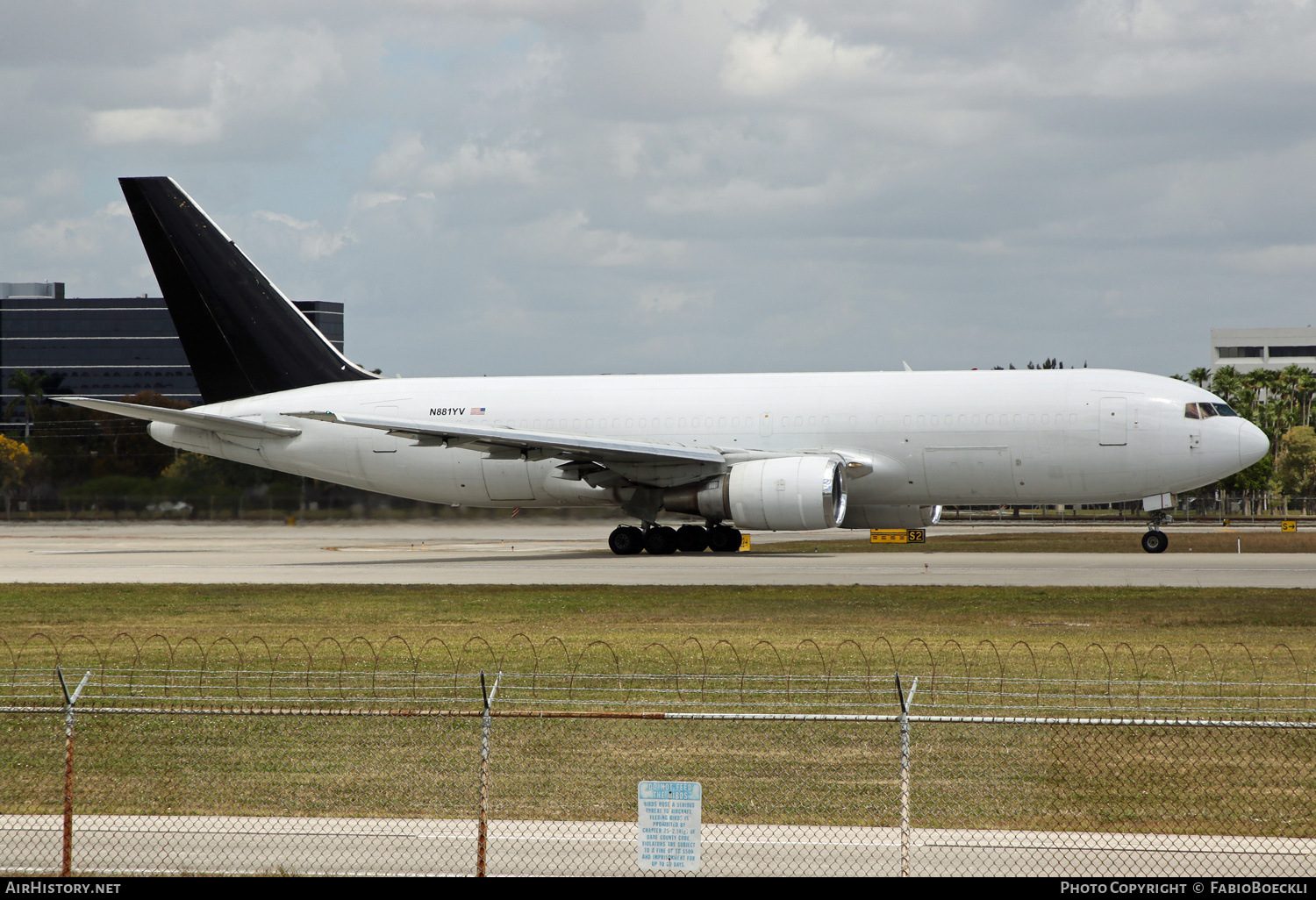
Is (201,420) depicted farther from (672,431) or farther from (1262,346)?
(1262,346)

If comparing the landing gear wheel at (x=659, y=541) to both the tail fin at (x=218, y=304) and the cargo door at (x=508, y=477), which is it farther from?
the tail fin at (x=218, y=304)

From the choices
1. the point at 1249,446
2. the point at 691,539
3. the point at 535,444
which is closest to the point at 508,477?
the point at 535,444

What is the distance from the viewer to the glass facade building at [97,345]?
15938 cm

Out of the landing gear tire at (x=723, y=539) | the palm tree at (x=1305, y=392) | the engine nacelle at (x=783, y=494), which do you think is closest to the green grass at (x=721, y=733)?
the engine nacelle at (x=783, y=494)

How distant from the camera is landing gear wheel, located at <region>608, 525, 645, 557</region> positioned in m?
36.1

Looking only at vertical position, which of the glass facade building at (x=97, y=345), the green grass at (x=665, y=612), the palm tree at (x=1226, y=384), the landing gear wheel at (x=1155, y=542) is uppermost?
the glass facade building at (x=97, y=345)

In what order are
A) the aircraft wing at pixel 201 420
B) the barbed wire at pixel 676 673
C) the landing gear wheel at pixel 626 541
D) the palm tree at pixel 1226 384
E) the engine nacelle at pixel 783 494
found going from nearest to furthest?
the barbed wire at pixel 676 673
the engine nacelle at pixel 783 494
the aircraft wing at pixel 201 420
the landing gear wheel at pixel 626 541
the palm tree at pixel 1226 384

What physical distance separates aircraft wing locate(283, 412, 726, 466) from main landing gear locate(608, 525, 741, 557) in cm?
274

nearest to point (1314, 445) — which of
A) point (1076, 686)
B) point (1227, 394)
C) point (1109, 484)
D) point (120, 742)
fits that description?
point (1227, 394)

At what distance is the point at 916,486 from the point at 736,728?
73.4ft

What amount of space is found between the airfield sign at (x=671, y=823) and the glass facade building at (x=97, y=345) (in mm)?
Answer: 156788

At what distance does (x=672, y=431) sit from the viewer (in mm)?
35875

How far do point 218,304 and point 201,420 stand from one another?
394 centimetres
